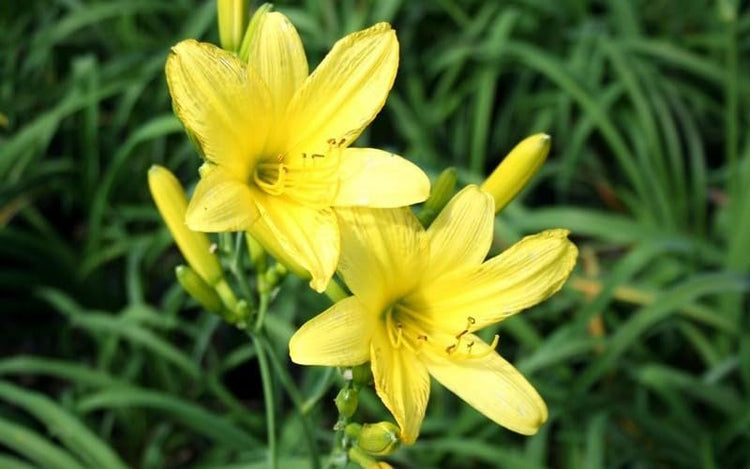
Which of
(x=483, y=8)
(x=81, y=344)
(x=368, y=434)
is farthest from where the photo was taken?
(x=483, y=8)

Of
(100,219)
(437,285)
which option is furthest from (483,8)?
(437,285)

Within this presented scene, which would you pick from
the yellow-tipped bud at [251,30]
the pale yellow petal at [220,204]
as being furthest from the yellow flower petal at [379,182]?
the yellow-tipped bud at [251,30]

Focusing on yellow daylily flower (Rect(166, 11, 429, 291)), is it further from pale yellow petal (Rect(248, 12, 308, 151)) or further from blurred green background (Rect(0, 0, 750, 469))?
blurred green background (Rect(0, 0, 750, 469))

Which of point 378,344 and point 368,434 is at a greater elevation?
point 378,344

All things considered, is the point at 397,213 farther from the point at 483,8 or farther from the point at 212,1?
the point at 483,8

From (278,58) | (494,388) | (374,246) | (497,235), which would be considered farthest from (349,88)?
(497,235)

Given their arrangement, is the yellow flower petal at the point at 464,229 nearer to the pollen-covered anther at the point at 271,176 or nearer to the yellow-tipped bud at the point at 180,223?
the pollen-covered anther at the point at 271,176

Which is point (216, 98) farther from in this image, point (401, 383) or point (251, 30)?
point (401, 383)

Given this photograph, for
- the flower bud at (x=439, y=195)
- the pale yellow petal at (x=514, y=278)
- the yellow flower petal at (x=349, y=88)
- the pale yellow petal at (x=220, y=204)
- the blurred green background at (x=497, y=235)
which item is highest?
the yellow flower petal at (x=349, y=88)
